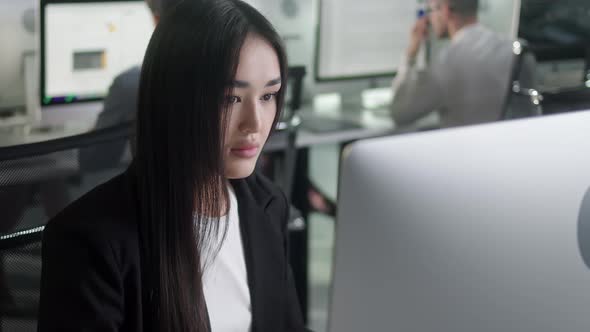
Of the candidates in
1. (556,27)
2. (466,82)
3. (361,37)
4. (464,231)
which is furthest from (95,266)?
(556,27)

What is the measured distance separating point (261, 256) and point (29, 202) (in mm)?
315

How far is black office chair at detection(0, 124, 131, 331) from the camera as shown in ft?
3.42

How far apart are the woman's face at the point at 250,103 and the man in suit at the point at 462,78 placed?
178 cm

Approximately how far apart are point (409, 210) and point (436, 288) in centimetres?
7

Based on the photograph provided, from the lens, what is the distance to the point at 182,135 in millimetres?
924

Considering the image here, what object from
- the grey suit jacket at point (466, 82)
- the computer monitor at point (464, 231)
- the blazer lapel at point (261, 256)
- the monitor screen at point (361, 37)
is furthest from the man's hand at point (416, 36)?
the computer monitor at point (464, 231)

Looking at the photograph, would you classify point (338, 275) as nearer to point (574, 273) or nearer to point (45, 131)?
point (574, 273)

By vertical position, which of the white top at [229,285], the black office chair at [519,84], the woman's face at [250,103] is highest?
the woman's face at [250,103]

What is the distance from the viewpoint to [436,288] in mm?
625

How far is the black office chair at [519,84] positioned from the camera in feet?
7.61

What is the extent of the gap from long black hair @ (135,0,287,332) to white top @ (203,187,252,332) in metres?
0.05

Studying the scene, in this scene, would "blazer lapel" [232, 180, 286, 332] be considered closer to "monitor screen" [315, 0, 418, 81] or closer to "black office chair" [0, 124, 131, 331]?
"black office chair" [0, 124, 131, 331]

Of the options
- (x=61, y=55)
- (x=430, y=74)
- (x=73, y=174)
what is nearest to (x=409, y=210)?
(x=73, y=174)

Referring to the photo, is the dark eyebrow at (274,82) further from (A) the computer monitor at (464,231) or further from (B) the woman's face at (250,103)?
(A) the computer monitor at (464,231)
